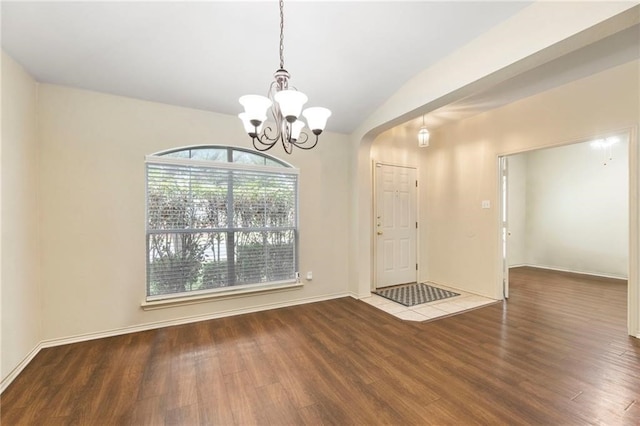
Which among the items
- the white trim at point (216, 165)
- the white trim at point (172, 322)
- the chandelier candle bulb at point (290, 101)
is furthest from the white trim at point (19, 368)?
the chandelier candle bulb at point (290, 101)

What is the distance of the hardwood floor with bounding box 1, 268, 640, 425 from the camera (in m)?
1.66

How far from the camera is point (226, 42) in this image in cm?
228

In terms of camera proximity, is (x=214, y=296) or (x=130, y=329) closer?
(x=130, y=329)

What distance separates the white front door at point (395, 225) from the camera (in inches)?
173

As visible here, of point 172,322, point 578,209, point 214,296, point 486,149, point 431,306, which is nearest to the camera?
point 172,322

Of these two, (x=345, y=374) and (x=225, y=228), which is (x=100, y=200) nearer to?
(x=225, y=228)

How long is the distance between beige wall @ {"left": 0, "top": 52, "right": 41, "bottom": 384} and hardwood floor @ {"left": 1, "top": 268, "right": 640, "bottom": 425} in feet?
1.03

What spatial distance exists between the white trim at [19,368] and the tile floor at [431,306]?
11.6 ft

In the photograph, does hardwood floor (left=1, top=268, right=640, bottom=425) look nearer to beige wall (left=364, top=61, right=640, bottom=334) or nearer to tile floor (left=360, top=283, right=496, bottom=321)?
tile floor (left=360, top=283, right=496, bottom=321)

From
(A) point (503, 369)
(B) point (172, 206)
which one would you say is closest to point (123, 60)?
(B) point (172, 206)

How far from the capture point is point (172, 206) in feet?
9.89

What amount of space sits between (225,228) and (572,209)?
6946mm

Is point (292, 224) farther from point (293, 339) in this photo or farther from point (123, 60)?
point (123, 60)

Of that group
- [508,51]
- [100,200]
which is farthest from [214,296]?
[508,51]
